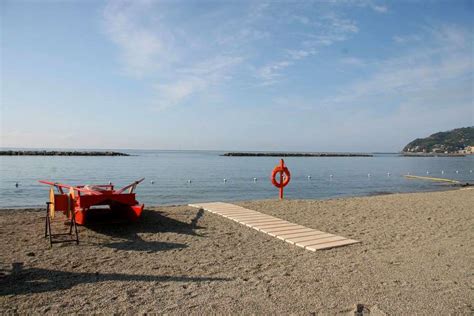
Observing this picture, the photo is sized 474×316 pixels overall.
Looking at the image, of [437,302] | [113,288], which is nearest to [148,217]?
[113,288]

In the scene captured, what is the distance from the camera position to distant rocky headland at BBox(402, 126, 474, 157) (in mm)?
132250

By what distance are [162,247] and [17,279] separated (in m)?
1.95

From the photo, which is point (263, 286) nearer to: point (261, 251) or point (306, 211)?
point (261, 251)

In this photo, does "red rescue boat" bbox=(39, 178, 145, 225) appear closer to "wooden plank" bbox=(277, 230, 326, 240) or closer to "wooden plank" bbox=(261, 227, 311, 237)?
"wooden plank" bbox=(261, 227, 311, 237)

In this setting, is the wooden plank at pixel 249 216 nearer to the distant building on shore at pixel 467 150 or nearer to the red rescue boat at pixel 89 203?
the red rescue boat at pixel 89 203

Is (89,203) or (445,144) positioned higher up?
(445,144)

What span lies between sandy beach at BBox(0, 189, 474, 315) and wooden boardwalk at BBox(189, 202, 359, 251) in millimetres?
208

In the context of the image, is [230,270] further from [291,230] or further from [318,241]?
[291,230]

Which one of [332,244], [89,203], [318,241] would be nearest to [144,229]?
[89,203]

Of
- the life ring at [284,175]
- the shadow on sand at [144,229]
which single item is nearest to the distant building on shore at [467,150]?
the life ring at [284,175]

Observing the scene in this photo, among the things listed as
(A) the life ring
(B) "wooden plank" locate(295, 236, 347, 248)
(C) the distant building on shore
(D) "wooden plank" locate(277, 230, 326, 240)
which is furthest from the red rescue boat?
(C) the distant building on shore

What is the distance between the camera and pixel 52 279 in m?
3.84

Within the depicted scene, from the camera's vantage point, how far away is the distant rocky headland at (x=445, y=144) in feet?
434

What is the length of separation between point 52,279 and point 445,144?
164 m
